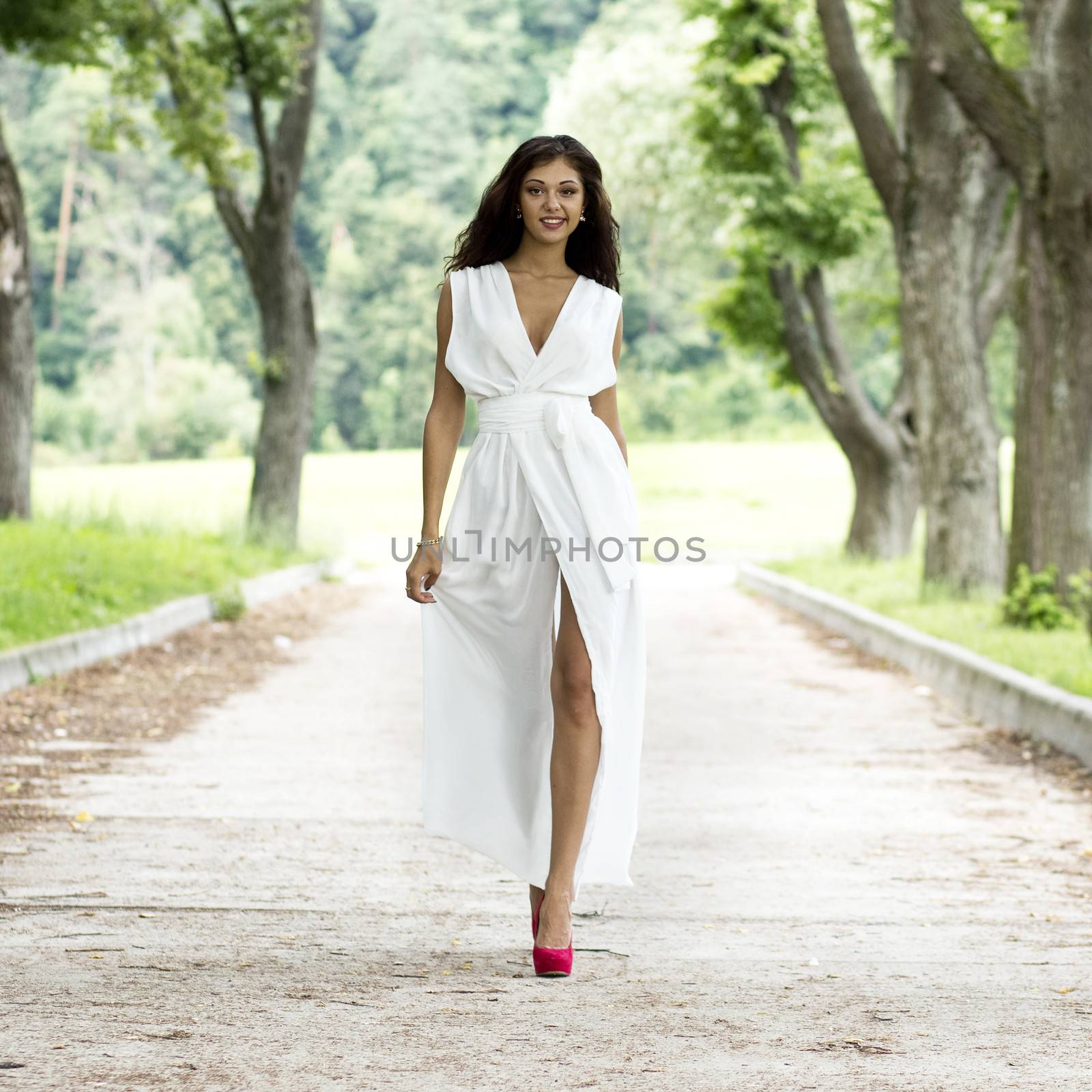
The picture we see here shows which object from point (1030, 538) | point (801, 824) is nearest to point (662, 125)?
point (1030, 538)

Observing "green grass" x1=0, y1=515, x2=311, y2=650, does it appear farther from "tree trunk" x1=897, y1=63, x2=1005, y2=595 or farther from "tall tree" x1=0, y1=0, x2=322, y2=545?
"tree trunk" x1=897, y1=63, x2=1005, y2=595

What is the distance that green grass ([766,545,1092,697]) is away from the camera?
1075 centimetres

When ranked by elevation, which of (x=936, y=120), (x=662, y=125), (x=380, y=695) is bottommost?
(x=380, y=695)

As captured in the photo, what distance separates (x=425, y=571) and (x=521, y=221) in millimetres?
1067

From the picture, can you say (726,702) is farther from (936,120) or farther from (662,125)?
(662,125)

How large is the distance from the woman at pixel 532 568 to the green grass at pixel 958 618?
513 centimetres

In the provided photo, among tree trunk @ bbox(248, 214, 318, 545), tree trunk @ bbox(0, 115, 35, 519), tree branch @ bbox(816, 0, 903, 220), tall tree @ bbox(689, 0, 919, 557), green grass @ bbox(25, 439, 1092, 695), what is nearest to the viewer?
green grass @ bbox(25, 439, 1092, 695)

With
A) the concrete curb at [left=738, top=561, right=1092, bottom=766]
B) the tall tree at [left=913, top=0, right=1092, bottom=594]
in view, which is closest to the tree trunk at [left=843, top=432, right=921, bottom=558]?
the concrete curb at [left=738, top=561, right=1092, bottom=766]

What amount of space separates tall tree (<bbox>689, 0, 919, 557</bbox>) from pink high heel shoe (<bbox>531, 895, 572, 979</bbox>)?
2008 centimetres

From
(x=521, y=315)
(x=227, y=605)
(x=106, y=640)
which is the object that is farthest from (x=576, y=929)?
(x=227, y=605)

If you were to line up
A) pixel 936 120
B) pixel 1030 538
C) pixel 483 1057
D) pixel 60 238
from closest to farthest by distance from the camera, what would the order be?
pixel 483 1057, pixel 1030 538, pixel 936 120, pixel 60 238

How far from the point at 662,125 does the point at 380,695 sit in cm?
2839

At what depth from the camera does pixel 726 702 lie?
1205cm

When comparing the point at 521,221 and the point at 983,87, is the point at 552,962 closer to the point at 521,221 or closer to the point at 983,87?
the point at 521,221
